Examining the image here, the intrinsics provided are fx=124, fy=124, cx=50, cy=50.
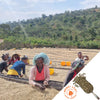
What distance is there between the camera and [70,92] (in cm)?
119

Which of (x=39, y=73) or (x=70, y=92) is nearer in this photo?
(x=70, y=92)

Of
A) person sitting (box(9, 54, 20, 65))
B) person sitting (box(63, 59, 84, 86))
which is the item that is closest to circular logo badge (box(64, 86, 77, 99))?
person sitting (box(63, 59, 84, 86))

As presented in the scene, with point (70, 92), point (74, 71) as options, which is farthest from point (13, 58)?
point (70, 92)

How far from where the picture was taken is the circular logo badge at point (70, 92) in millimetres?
1171

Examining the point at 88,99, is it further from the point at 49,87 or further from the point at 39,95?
the point at 49,87

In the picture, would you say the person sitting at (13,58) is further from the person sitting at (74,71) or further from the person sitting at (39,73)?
the person sitting at (74,71)

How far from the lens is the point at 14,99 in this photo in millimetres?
1719

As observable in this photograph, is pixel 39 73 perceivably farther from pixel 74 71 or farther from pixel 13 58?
pixel 13 58

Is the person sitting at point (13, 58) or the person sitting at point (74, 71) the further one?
the person sitting at point (13, 58)

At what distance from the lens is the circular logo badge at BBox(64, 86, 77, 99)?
3.84ft

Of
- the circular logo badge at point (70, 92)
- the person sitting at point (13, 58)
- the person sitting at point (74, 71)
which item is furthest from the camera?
the person sitting at point (13, 58)

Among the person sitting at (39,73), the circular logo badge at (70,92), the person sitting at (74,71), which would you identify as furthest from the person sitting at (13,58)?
the circular logo badge at (70,92)

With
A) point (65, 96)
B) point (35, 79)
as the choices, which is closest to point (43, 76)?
point (35, 79)

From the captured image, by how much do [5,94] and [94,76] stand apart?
1328mm
